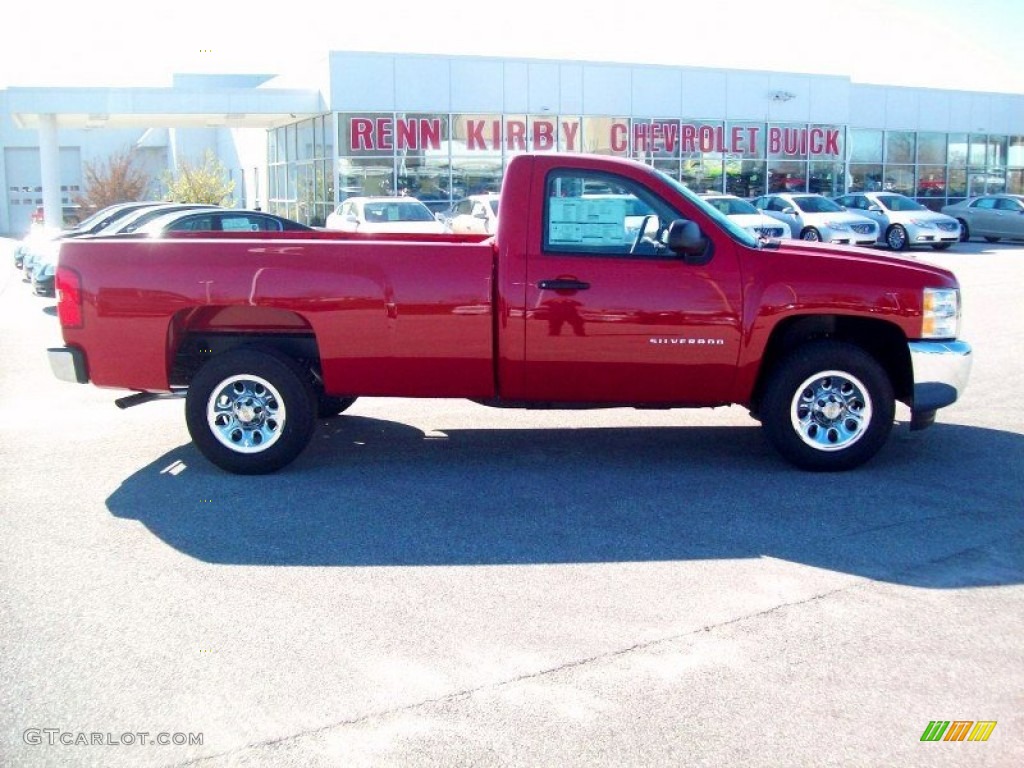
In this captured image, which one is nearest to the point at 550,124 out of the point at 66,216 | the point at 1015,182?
the point at 1015,182

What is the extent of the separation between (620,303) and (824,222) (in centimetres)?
2427

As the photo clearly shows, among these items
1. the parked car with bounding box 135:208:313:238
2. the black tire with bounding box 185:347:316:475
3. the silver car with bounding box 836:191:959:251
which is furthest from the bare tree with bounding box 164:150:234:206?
the black tire with bounding box 185:347:316:475

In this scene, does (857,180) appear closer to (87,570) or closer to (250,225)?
(250,225)

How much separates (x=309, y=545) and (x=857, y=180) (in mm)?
39165

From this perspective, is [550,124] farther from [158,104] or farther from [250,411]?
[250,411]

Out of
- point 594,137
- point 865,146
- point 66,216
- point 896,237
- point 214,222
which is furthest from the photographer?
point 66,216

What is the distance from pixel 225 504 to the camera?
6.98 meters

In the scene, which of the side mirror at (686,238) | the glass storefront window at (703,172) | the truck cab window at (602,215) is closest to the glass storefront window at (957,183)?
the glass storefront window at (703,172)

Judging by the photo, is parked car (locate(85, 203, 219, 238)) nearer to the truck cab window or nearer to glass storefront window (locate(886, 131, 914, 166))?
the truck cab window

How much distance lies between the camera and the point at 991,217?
114 feet

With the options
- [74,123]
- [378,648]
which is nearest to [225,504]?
[378,648]

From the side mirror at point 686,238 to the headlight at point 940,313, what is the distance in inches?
59.4

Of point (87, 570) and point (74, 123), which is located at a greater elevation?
point (74, 123)

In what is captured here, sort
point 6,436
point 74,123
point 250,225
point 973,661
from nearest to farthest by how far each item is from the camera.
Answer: point 973,661 → point 6,436 → point 250,225 → point 74,123
